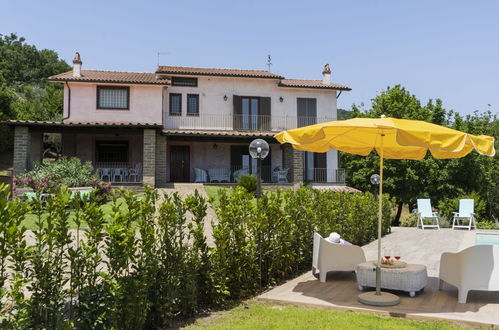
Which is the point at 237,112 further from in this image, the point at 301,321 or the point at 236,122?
the point at 301,321

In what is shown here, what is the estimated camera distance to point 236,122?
76.6ft

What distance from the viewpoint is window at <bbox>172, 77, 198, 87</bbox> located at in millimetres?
22656

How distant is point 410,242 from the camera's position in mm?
11094

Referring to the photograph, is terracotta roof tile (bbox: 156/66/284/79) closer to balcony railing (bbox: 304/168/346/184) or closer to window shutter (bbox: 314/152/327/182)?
window shutter (bbox: 314/152/327/182)

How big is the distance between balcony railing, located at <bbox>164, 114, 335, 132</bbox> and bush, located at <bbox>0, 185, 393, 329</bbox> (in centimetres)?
1628

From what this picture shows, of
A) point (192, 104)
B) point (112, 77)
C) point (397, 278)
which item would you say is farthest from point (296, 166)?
point (397, 278)

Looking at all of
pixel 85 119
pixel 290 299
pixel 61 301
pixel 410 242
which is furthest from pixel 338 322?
pixel 85 119

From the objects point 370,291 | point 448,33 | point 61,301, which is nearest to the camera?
point 61,301

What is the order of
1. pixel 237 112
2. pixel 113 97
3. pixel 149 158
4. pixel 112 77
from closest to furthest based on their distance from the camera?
pixel 149 158 < pixel 113 97 < pixel 112 77 < pixel 237 112

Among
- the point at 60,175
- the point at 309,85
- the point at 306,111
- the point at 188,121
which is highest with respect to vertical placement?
the point at 309,85

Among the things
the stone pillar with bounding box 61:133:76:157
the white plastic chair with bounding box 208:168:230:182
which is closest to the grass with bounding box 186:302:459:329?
the white plastic chair with bounding box 208:168:230:182

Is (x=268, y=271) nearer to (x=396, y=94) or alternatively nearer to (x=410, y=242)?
(x=410, y=242)

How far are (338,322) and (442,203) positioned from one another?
66.3ft

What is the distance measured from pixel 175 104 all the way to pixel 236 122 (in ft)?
A: 12.0
